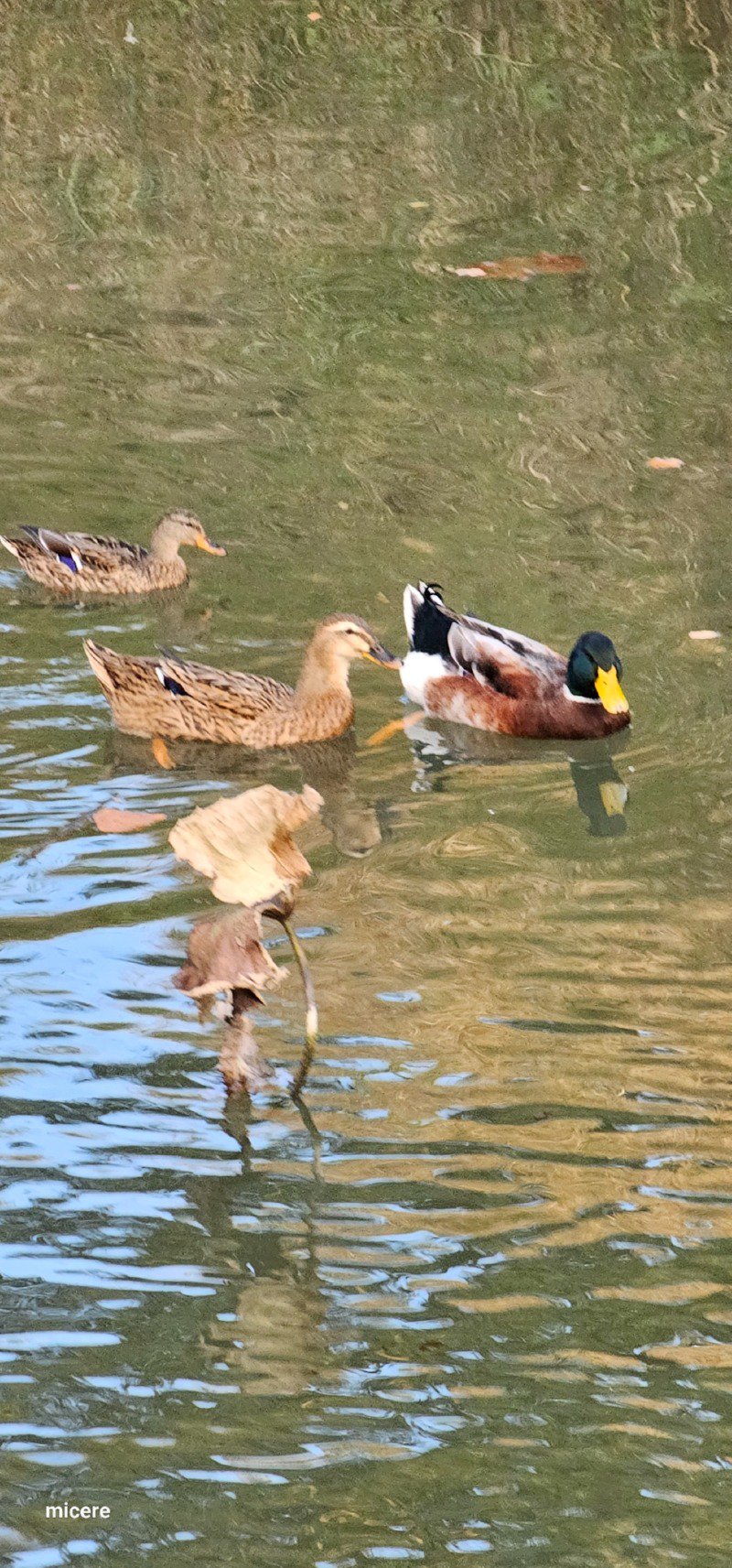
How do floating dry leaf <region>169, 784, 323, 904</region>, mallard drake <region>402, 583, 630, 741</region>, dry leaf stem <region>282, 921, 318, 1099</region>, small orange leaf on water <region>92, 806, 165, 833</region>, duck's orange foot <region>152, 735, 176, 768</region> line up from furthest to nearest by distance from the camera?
mallard drake <region>402, 583, 630, 741</region>
duck's orange foot <region>152, 735, 176, 768</region>
small orange leaf on water <region>92, 806, 165, 833</region>
dry leaf stem <region>282, 921, 318, 1099</region>
floating dry leaf <region>169, 784, 323, 904</region>

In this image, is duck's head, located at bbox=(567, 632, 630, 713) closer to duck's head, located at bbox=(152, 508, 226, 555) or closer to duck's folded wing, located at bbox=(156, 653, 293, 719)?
duck's folded wing, located at bbox=(156, 653, 293, 719)

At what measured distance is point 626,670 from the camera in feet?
31.0

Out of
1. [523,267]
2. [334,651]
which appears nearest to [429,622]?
[334,651]

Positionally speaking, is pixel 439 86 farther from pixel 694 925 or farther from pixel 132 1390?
pixel 132 1390

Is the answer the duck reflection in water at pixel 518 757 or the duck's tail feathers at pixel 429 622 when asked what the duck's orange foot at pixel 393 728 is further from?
the duck's tail feathers at pixel 429 622

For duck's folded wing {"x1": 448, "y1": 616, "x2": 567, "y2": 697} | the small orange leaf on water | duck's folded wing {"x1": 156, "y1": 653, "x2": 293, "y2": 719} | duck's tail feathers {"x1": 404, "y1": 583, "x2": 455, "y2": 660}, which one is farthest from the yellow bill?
the small orange leaf on water

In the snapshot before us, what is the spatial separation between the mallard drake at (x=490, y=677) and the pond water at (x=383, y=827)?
0.82ft

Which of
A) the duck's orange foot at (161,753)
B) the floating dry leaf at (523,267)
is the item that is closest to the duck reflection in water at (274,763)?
the duck's orange foot at (161,753)

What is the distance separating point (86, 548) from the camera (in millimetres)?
9930

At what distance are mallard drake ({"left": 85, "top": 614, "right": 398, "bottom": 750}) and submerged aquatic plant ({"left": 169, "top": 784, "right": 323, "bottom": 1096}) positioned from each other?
3490mm

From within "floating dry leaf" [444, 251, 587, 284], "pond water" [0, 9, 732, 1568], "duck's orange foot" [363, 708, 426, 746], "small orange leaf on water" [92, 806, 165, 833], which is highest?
"floating dry leaf" [444, 251, 587, 284]

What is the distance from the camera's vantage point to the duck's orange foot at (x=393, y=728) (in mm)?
9227

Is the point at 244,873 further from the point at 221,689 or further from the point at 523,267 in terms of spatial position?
the point at 523,267

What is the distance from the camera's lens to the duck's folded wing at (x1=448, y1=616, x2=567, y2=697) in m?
9.20
